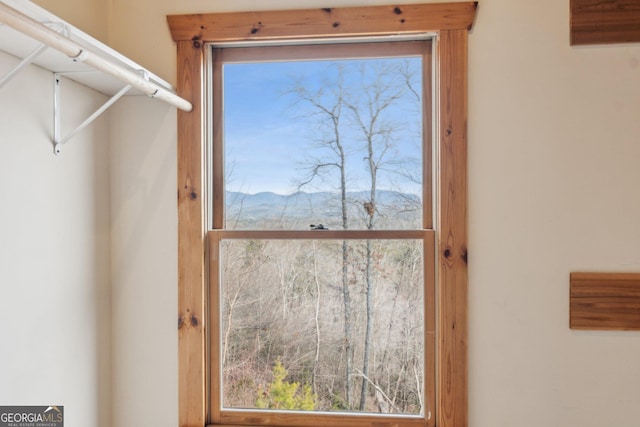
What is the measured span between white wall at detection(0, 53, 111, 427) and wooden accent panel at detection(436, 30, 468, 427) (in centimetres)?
121

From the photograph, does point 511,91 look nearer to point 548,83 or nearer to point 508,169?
point 548,83

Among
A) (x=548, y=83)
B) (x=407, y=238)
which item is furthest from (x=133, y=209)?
(x=548, y=83)

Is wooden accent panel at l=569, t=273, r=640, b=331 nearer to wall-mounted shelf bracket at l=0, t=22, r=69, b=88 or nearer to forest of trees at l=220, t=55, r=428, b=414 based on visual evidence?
forest of trees at l=220, t=55, r=428, b=414

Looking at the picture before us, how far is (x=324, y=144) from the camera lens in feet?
5.58

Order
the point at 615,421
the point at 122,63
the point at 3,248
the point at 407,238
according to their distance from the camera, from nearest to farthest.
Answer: the point at 3,248 → the point at 122,63 → the point at 615,421 → the point at 407,238

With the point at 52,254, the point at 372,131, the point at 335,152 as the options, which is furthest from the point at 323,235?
the point at 52,254

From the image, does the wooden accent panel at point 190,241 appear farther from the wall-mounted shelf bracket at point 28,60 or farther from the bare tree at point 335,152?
the wall-mounted shelf bracket at point 28,60

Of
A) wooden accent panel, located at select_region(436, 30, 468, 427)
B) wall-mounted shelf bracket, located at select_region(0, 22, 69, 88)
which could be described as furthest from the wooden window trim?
wall-mounted shelf bracket, located at select_region(0, 22, 69, 88)

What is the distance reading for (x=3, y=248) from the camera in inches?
47.1

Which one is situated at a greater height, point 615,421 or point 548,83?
point 548,83

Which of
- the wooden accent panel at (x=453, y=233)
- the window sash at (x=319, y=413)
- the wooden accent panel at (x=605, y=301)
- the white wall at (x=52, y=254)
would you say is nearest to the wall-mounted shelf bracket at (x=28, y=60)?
the white wall at (x=52, y=254)

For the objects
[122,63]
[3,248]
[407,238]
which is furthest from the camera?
[407,238]

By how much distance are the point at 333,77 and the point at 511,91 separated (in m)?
0.63

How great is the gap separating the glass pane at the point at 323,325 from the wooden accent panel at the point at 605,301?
51cm
